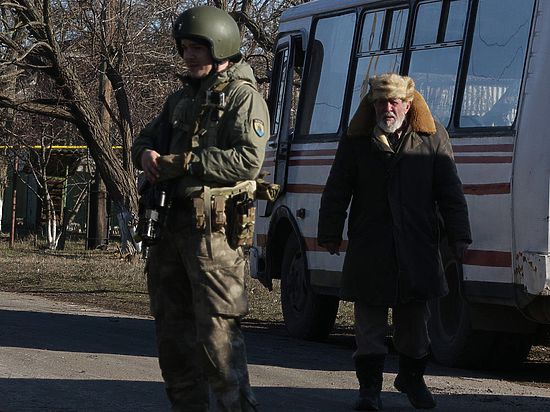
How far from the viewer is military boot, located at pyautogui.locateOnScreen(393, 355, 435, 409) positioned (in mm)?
7926

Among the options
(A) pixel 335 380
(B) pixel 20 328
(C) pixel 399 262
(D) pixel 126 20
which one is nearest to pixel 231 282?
(C) pixel 399 262

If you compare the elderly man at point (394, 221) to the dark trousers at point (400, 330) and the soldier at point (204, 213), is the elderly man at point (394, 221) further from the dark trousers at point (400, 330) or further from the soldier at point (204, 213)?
the soldier at point (204, 213)

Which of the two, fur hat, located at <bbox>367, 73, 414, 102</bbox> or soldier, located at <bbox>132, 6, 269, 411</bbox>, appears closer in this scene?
soldier, located at <bbox>132, 6, 269, 411</bbox>

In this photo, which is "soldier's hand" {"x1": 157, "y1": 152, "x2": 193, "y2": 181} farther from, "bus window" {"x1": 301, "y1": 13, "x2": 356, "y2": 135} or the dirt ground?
"bus window" {"x1": 301, "y1": 13, "x2": 356, "y2": 135}

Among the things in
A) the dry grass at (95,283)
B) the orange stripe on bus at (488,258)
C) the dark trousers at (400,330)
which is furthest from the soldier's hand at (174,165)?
the dry grass at (95,283)

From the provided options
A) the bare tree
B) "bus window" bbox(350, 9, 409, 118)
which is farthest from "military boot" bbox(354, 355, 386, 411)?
the bare tree

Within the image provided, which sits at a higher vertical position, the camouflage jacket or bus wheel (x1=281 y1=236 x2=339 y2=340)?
the camouflage jacket

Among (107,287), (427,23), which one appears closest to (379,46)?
(427,23)

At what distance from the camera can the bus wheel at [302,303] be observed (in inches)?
500

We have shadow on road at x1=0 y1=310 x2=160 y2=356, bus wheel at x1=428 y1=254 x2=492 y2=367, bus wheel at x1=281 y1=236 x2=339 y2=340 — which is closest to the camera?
bus wheel at x1=428 y1=254 x2=492 y2=367

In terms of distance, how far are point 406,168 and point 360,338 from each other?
3.21 feet

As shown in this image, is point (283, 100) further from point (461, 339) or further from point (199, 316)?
point (199, 316)

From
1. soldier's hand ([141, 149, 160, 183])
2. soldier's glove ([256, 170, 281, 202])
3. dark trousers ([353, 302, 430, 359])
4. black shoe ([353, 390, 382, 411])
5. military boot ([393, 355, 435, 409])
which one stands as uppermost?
soldier's hand ([141, 149, 160, 183])

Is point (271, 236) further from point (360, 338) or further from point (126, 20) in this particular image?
point (126, 20)
